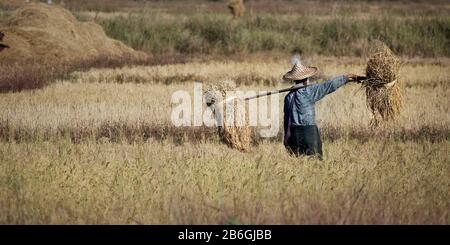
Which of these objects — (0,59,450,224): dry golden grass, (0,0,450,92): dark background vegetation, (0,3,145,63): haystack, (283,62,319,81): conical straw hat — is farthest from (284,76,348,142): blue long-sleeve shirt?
(0,0,450,92): dark background vegetation

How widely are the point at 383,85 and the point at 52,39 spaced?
480 inches

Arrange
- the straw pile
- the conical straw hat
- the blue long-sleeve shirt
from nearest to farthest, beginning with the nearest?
the blue long-sleeve shirt < the conical straw hat < the straw pile

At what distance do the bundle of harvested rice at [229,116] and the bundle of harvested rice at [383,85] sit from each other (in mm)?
1215

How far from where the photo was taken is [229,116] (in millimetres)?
7312

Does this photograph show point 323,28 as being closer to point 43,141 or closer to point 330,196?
point 43,141

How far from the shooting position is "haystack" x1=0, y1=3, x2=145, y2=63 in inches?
688

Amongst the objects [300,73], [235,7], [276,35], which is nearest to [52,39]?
[276,35]

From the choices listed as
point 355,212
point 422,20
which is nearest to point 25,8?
point 422,20

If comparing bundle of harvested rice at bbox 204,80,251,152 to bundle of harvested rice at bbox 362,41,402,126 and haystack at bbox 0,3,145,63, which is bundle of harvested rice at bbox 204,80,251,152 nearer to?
bundle of harvested rice at bbox 362,41,402,126

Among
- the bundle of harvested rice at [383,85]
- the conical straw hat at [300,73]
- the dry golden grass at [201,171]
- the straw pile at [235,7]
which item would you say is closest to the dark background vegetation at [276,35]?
the straw pile at [235,7]

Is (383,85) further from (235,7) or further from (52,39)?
(235,7)

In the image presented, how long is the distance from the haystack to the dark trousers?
36.3 ft

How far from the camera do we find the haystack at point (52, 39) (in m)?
17.5
